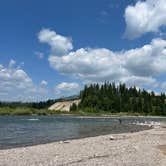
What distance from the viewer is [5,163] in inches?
890

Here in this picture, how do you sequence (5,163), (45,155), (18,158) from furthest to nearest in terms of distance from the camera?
(45,155) < (18,158) < (5,163)

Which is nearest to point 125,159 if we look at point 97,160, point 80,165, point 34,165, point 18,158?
point 97,160

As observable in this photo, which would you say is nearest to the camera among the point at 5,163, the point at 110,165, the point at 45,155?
the point at 110,165

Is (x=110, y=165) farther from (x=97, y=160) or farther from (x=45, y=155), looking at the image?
(x=45, y=155)

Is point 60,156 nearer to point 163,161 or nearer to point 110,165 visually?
point 110,165

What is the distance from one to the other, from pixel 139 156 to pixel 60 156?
630 cm

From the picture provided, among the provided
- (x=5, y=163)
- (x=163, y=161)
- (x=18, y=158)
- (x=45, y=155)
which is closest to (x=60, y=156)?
(x=45, y=155)

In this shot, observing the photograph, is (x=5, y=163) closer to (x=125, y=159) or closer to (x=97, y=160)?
(x=97, y=160)

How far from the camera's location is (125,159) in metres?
23.5

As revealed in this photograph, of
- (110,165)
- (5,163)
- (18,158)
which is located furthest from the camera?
(18,158)

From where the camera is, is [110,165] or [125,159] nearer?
[110,165]

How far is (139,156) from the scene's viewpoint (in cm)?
2530

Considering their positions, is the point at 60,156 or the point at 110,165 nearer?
the point at 110,165

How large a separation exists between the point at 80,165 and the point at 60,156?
194 inches
